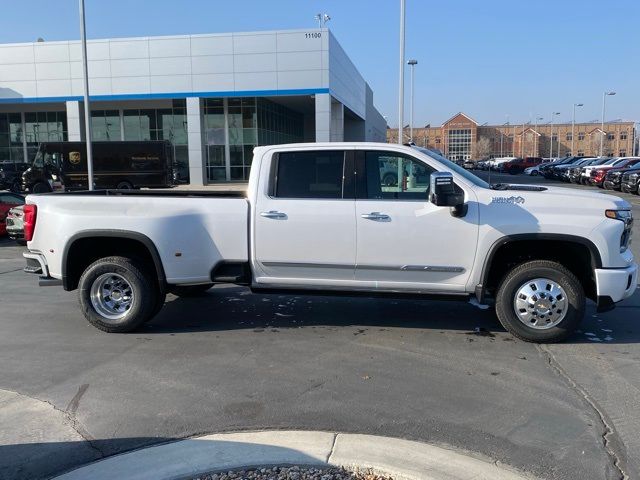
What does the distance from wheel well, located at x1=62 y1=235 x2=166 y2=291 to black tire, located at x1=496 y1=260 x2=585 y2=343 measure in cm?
362

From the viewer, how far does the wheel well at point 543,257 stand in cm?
588

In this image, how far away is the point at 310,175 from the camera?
6.26 meters

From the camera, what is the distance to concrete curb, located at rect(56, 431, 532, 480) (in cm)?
347

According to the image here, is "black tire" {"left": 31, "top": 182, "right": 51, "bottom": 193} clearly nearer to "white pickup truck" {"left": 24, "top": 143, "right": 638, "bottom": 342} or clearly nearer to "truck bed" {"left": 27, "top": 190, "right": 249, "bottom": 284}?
"white pickup truck" {"left": 24, "top": 143, "right": 638, "bottom": 342}

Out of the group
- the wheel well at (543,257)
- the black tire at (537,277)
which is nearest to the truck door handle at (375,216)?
the wheel well at (543,257)

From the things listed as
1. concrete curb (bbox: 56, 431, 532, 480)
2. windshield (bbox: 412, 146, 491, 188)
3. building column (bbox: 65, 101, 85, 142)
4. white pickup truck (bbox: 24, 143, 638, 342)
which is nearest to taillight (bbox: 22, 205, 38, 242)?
white pickup truck (bbox: 24, 143, 638, 342)

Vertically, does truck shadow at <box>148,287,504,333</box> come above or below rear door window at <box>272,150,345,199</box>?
below

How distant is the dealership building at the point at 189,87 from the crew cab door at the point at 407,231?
2925 centimetres

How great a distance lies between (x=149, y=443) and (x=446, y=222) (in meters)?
3.44

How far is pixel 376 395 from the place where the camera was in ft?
15.3

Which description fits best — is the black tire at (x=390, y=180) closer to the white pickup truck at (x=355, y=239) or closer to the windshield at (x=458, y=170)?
the white pickup truck at (x=355, y=239)

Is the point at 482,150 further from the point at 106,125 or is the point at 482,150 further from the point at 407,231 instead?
the point at 407,231

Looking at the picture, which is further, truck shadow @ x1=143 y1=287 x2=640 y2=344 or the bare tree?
the bare tree

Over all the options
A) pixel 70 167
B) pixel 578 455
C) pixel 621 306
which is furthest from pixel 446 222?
pixel 70 167
